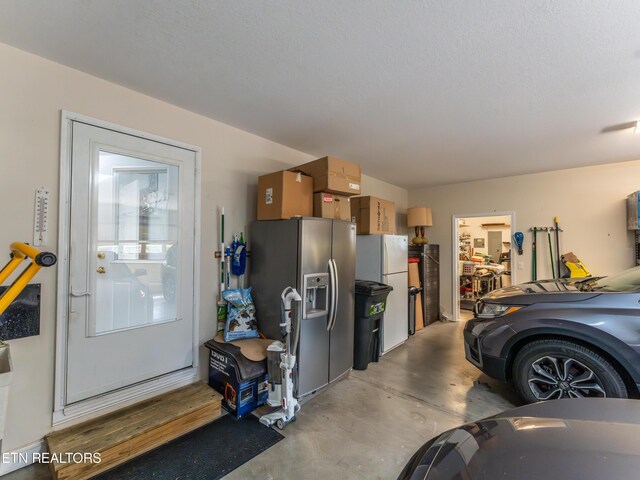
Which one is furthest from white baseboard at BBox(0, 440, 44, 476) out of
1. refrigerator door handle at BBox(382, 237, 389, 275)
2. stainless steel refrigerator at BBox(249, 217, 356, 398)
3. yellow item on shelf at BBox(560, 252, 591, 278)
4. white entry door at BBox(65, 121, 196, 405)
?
yellow item on shelf at BBox(560, 252, 591, 278)

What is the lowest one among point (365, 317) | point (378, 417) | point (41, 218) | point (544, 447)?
point (378, 417)

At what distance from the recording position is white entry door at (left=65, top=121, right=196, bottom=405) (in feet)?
6.42

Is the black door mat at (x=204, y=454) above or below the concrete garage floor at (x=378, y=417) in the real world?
above

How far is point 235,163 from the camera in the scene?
2.89 meters

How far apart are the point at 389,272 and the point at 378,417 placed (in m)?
1.86

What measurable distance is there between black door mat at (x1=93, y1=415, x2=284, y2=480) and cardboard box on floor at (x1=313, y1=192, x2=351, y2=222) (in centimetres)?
195

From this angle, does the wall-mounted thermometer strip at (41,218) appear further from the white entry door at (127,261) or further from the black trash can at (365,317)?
the black trash can at (365,317)

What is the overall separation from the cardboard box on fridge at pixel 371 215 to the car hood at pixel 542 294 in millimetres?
1662

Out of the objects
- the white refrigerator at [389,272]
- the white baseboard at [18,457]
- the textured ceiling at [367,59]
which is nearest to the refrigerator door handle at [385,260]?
the white refrigerator at [389,272]

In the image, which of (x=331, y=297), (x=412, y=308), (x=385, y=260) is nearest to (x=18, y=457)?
(x=331, y=297)

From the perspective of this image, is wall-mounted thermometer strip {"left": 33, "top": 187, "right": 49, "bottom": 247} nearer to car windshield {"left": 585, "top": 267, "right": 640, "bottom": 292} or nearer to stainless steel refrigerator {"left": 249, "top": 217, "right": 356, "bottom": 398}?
stainless steel refrigerator {"left": 249, "top": 217, "right": 356, "bottom": 398}

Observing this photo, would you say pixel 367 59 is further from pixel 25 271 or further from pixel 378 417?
pixel 378 417

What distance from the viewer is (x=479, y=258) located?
718 cm

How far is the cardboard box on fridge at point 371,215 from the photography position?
3.86 meters
